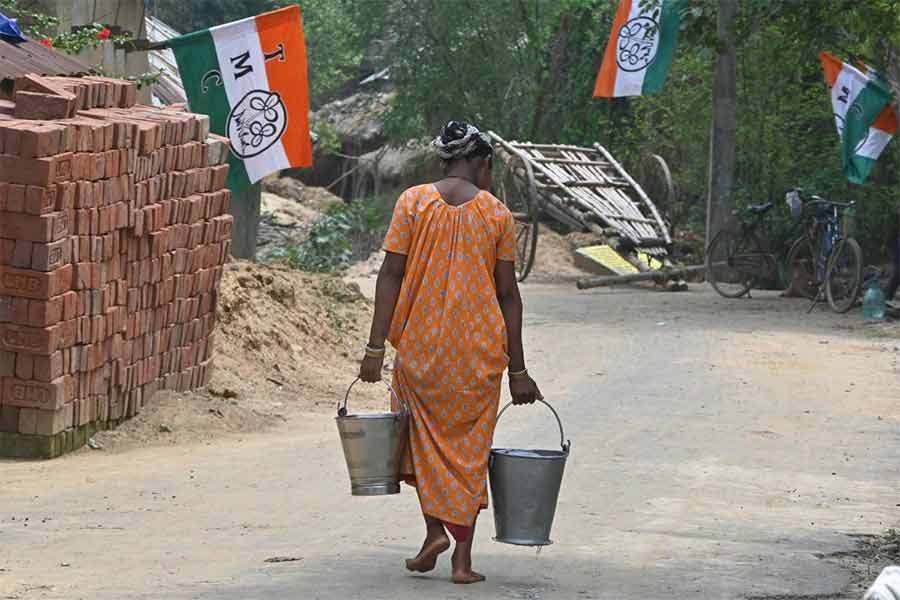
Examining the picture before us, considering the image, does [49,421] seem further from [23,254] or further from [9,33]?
[9,33]

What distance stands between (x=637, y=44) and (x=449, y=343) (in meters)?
12.9

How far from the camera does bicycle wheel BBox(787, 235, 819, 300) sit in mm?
16484

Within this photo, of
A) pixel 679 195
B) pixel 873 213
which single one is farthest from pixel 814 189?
pixel 679 195

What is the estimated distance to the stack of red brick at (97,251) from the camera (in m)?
7.53

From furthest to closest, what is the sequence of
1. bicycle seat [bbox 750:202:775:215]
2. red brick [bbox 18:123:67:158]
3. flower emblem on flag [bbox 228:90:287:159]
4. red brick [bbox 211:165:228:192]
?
bicycle seat [bbox 750:202:775:215] < flower emblem on flag [bbox 228:90:287:159] < red brick [bbox 211:165:228:192] < red brick [bbox 18:123:67:158]

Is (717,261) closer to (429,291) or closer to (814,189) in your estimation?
(814,189)

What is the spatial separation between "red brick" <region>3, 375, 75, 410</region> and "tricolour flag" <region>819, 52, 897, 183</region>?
10.0m

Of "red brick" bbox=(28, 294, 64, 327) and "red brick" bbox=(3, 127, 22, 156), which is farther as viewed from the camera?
"red brick" bbox=(28, 294, 64, 327)

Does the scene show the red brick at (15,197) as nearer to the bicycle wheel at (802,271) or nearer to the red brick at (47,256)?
the red brick at (47,256)

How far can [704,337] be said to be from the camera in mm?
13359

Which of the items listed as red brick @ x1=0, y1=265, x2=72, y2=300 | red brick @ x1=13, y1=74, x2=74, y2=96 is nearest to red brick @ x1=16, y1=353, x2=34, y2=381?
red brick @ x1=0, y1=265, x2=72, y2=300

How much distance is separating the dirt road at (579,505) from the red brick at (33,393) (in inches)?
12.0

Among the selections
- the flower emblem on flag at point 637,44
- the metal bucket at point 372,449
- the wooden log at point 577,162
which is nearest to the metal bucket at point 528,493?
the metal bucket at point 372,449

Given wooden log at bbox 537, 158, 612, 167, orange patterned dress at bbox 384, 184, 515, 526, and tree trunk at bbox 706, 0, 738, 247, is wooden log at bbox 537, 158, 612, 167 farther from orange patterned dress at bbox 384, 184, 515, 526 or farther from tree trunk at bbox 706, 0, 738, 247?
orange patterned dress at bbox 384, 184, 515, 526
